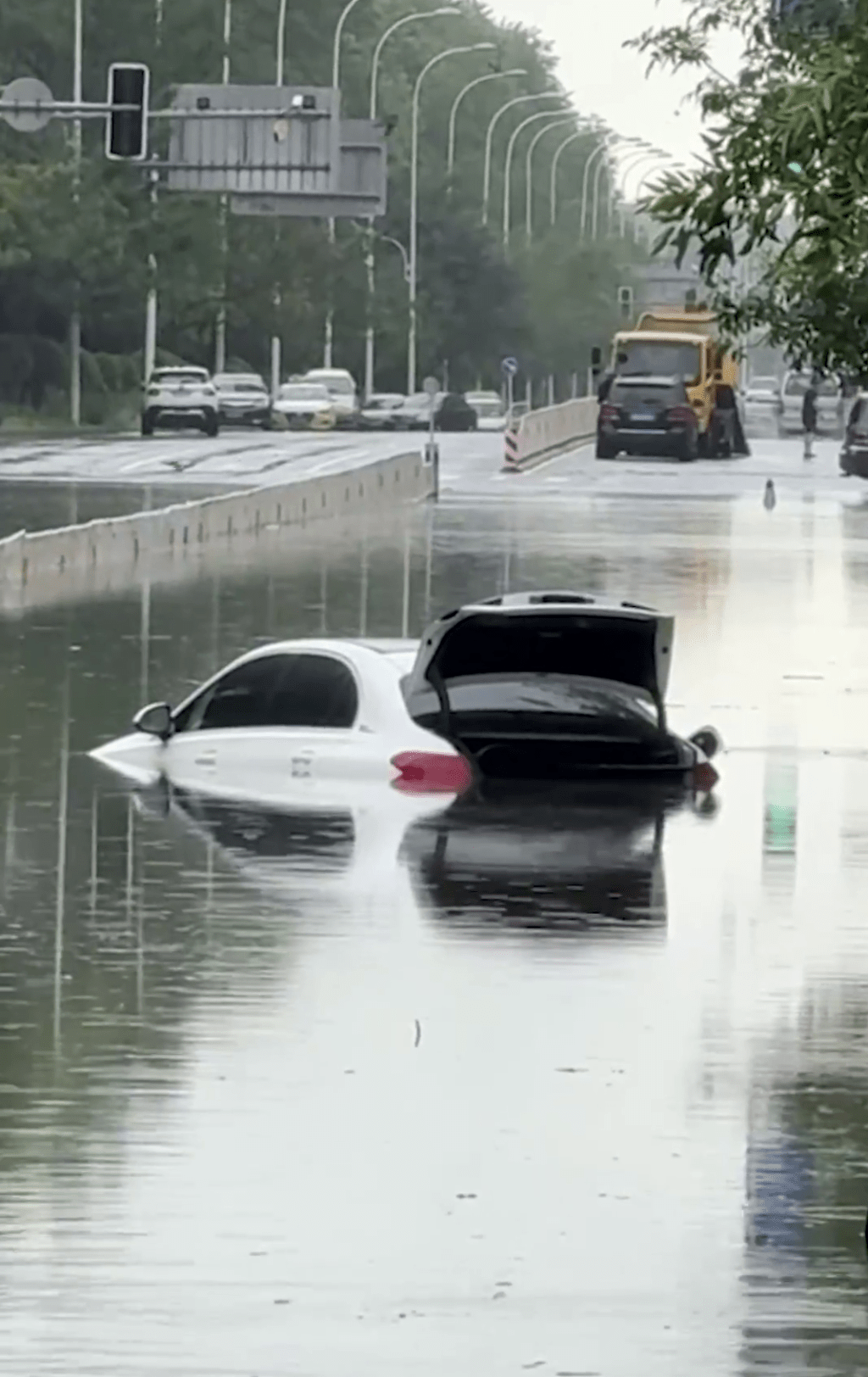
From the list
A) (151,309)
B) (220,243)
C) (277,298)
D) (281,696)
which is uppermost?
(281,696)

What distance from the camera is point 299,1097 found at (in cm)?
1281

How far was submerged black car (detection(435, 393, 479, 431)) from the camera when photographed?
123 meters

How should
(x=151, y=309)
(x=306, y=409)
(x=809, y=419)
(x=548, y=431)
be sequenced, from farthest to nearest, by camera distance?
(x=151, y=309) → (x=306, y=409) → (x=548, y=431) → (x=809, y=419)

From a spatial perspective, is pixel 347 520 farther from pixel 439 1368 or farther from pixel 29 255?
pixel 439 1368

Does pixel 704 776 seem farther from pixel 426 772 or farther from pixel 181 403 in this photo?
pixel 181 403

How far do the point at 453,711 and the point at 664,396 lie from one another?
64.9 meters

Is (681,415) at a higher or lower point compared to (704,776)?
lower

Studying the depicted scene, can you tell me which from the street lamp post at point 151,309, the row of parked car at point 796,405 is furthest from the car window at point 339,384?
the row of parked car at point 796,405

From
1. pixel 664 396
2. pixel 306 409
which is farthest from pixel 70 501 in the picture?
pixel 306 409

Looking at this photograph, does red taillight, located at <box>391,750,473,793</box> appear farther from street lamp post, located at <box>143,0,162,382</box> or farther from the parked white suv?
street lamp post, located at <box>143,0,162,382</box>

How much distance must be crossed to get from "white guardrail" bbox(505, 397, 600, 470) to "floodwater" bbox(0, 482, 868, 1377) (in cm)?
5922

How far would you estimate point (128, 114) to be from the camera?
55.7 meters

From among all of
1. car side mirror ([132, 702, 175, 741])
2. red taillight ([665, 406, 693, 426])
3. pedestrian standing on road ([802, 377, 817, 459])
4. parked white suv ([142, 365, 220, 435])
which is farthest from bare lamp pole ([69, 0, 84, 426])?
car side mirror ([132, 702, 175, 741])

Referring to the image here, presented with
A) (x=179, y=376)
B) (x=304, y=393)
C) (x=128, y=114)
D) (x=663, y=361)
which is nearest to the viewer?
(x=128, y=114)
